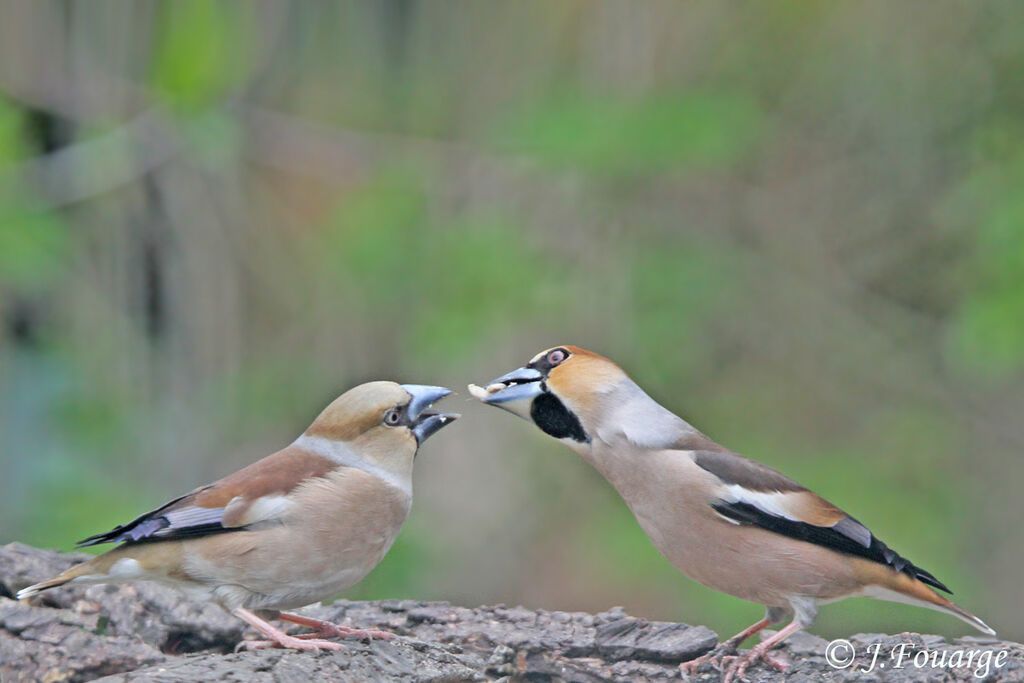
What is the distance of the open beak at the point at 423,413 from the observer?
4395mm

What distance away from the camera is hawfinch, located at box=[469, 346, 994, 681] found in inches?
173

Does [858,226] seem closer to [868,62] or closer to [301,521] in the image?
[868,62]

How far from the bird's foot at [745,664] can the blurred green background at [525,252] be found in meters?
3.44

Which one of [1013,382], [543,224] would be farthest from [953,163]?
[543,224]

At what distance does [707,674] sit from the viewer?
4336 mm

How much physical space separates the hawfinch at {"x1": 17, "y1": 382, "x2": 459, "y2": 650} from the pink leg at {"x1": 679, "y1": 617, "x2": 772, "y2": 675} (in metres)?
0.94

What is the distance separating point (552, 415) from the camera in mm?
4496

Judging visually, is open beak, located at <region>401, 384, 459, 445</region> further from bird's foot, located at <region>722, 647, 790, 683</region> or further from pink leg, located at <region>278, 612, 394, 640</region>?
bird's foot, located at <region>722, 647, 790, 683</region>

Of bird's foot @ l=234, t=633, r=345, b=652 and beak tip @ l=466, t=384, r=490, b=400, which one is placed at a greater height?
beak tip @ l=466, t=384, r=490, b=400

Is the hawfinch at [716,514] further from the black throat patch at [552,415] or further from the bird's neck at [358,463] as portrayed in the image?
the bird's neck at [358,463]

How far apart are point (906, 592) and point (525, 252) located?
4.55m

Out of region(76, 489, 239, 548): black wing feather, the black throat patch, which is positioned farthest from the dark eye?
region(76, 489, 239, 548): black wing feather

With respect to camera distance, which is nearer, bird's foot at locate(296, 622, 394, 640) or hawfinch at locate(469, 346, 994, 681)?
bird's foot at locate(296, 622, 394, 640)

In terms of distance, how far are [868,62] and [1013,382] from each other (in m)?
2.43
